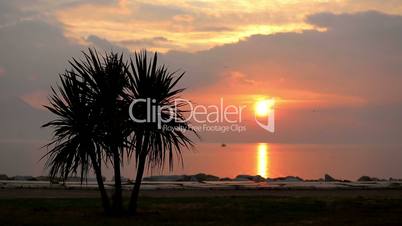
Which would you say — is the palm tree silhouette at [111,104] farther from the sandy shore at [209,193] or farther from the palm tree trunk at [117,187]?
the sandy shore at [209,193]

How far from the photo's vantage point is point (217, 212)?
60.6 ft

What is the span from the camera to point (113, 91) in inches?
704

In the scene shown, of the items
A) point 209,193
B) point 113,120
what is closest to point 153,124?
point 113,120

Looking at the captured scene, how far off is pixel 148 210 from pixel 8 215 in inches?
166

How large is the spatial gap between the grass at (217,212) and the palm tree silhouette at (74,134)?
1.37 meters

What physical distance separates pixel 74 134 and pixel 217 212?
479 cm

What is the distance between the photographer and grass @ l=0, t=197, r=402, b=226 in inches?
640

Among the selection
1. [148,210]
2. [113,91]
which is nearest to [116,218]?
[148,210]

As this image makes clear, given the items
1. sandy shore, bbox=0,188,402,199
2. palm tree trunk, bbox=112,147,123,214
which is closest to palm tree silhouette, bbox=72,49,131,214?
palm tree trunk, bbox=112,147,123,214

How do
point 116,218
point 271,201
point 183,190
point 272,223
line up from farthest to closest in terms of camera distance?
point 183,190 < point 271,201 < point 116,218 < point 272,223

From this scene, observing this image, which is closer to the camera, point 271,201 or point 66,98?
point 66,98

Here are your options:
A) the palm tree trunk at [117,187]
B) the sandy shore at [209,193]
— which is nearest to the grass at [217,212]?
the palm tree trunk at [117,187]

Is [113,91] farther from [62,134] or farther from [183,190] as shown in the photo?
[183,190]

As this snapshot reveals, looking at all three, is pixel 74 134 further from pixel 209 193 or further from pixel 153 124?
pixel 209 193
